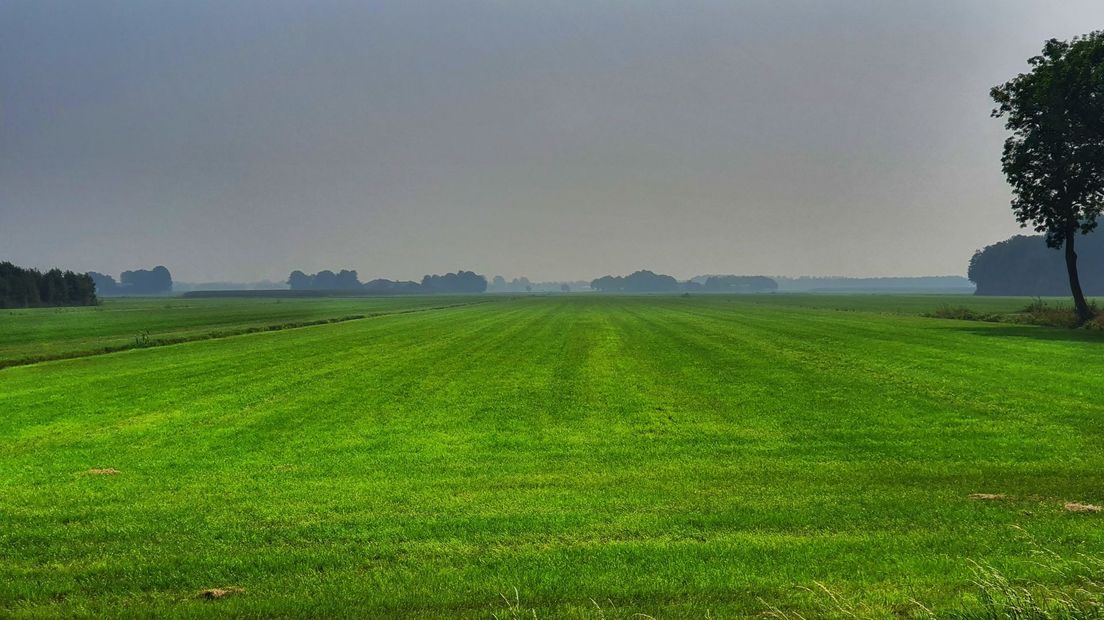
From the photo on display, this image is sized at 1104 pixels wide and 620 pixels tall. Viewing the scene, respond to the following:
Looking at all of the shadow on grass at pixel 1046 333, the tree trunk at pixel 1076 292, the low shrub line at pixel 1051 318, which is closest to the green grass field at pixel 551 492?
the shadow on grass at pixel 1046 333

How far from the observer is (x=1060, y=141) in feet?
153

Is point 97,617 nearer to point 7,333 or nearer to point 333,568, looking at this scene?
point 333,568

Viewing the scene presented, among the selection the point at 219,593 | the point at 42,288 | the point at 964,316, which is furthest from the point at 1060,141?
the point at 42,288

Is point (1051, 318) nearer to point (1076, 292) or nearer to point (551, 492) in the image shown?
point (1076, 292)

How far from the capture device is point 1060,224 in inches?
1950

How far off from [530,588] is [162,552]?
5.19m

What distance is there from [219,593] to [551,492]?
17.6 feet

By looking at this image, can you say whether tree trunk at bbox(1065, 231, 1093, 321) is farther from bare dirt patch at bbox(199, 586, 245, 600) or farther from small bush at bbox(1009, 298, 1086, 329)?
bare dirt patch at bbox(199, 586, 245, 600)

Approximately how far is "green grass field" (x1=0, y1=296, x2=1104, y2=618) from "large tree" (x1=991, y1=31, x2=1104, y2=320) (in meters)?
31.8

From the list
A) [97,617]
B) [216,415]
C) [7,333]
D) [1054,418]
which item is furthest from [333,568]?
[7,333]

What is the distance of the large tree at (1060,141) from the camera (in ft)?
145

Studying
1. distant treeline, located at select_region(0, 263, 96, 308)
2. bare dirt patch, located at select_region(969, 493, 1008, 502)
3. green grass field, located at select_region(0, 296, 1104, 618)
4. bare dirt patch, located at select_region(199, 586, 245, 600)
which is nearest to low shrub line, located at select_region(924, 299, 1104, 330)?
green grass field, located at select_region(0, 296, 1104, 618)

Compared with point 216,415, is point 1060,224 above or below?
above

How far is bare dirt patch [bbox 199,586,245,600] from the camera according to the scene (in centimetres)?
677
